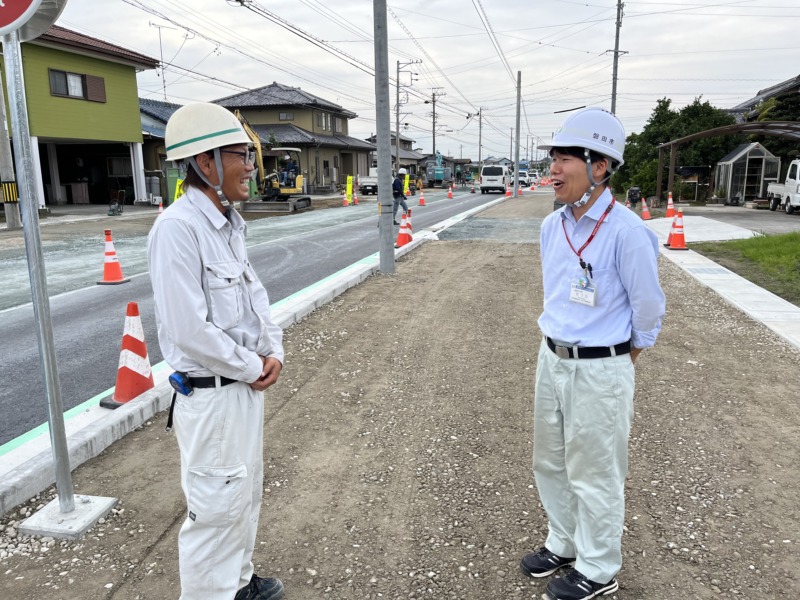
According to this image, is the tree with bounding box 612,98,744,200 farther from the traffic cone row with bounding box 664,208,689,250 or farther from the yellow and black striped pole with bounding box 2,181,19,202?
the yellow and black striped pole with bounding box 2,181,19,202

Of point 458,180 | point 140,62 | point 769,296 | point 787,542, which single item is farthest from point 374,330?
point 458,180

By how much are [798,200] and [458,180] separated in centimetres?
5976

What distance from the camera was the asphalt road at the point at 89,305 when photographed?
4.96m

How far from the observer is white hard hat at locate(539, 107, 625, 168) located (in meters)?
2.34

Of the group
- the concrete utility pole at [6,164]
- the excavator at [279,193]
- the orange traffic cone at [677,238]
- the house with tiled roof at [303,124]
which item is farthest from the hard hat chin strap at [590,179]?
the house with tiled roof at [303,124]


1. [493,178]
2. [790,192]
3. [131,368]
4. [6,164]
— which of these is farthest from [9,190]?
[493,178]

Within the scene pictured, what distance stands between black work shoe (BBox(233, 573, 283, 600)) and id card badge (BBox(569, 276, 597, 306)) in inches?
69.2

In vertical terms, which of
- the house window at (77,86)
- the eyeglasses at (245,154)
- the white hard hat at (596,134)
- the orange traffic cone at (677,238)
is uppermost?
the house window at (77,86)

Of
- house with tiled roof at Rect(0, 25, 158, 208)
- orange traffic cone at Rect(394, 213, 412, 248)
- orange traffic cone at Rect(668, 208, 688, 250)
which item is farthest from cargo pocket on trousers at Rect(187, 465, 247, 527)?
house with tiled roof at Rect(0, 25, 158, 208)

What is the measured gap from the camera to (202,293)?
2061 millimetres

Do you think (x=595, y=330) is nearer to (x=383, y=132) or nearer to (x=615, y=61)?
(x=383, y=132)

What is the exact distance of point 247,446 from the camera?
2213 mm

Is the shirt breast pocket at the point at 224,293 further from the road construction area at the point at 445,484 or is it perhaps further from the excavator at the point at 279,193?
the excavator at the point at 279,193

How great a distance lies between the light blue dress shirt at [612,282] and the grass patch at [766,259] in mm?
7006
